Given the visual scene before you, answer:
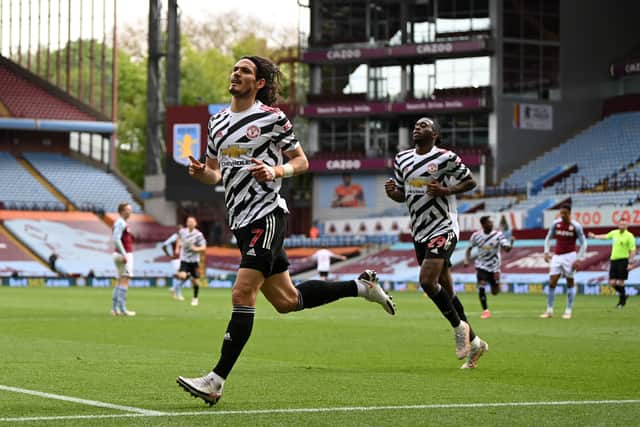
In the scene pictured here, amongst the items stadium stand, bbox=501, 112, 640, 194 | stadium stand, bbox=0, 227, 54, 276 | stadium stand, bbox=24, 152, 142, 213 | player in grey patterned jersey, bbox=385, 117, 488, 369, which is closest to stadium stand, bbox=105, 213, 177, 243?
stadium stand, bbox=24, 152, 142, 213

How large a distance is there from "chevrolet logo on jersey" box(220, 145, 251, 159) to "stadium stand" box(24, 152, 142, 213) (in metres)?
67.9

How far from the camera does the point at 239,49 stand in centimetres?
9900

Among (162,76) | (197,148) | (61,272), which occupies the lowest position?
(61,272)

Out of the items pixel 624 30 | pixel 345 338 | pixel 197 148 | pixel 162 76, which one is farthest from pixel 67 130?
pixel 345 338

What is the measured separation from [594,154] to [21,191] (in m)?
33.5

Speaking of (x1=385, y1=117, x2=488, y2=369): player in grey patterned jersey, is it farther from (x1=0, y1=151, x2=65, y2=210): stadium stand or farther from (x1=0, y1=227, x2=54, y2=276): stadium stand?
(x1=0, y1=151, x2=65, y2=210): stadium stand

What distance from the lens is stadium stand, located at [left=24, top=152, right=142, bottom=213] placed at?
7838 centimetres

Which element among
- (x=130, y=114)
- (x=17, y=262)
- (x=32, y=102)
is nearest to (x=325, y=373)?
(x=17, y=262)

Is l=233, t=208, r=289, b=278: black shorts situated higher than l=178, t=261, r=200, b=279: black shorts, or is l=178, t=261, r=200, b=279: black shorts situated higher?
l=233, t=208, r=289, b=278: black shorts

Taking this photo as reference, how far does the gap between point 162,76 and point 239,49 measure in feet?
57.9

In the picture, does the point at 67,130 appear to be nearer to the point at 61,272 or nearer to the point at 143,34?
the point at 61,272

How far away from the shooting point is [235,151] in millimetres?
9805

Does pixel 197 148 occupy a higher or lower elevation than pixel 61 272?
higher

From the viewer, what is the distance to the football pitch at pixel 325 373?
8875mm
